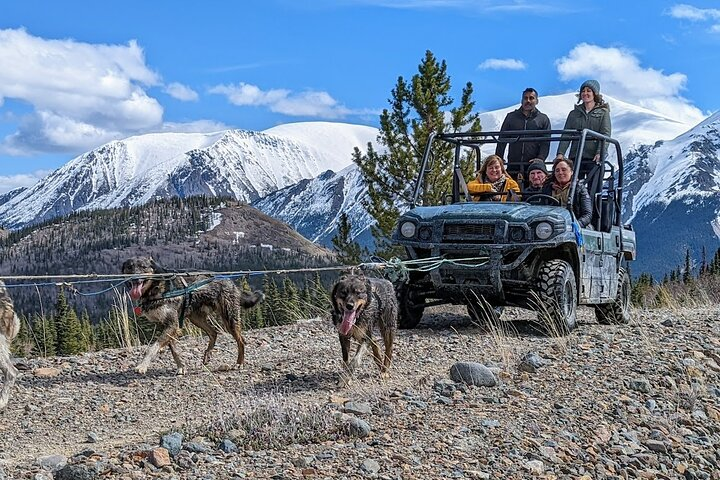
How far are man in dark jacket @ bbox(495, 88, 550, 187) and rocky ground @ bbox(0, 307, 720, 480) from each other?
9.98 feet

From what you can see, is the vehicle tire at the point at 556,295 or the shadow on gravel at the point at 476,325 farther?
the shadow on gravel at the point at 476,325

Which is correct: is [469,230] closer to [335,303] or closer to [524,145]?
[524,145]

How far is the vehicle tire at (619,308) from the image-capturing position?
40.8 ft

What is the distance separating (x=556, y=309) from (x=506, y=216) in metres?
1.25

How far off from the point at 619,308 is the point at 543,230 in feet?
10.4

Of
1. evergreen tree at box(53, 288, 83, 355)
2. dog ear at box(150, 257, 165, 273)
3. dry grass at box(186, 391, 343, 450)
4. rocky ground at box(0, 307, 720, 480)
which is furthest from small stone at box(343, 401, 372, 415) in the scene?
evergreen tree at box(53, 288, 83, 355)

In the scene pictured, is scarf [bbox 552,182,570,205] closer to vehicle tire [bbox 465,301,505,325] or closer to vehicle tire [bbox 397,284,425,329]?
vehicle tire [bbox 465,301,505,325]

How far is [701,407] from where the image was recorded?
689 centimetres

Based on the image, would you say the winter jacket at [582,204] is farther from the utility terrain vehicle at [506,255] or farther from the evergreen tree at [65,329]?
the evergreen tree at [65,329]

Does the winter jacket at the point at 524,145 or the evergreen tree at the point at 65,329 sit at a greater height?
the winter jacket at the point at 524,145

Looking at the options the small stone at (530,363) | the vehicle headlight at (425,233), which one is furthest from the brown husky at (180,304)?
the small stone at (530,363)

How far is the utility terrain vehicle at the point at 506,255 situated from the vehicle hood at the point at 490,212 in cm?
1

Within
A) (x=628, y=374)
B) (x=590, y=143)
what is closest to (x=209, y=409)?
(x=628, y=374)

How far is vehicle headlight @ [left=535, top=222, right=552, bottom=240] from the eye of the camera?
32.7 feet
